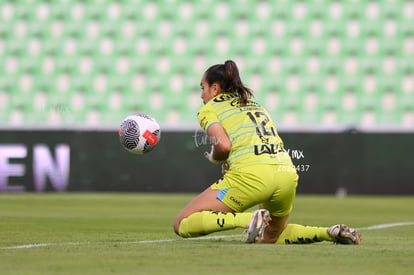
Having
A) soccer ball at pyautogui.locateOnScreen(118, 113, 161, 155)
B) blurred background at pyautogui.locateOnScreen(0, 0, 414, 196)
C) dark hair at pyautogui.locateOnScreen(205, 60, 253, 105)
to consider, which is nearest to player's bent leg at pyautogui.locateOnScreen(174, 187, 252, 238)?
dark hair at pyautogui.locateOnScreen(205, 60, 253, 105)

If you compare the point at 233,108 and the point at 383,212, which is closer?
the point at 233,108

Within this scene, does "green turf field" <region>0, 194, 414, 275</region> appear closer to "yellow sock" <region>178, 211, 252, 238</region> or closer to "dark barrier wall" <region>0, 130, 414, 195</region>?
"yellow sock" <region>178, 211, 252, 238</region>

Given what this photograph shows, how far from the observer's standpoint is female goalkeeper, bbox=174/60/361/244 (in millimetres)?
5836

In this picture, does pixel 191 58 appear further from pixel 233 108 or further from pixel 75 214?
pixel 233 108

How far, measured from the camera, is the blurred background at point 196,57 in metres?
16.9

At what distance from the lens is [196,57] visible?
56.8 ft

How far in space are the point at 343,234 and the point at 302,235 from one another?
0.35 m

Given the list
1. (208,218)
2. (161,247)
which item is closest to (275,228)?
(208,218)

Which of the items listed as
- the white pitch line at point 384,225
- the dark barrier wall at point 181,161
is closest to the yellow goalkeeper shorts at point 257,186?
the white pitch line at point 384,225

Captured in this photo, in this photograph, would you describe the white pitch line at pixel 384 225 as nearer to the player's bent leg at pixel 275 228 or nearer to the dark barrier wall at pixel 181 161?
the player's bent leg at pixel 275 228

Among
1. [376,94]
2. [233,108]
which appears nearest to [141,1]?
[376,94]

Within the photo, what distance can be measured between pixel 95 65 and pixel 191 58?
1.73 m

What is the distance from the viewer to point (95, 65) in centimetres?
1738

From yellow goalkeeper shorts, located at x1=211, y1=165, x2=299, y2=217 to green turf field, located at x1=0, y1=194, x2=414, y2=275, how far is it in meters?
0.28
